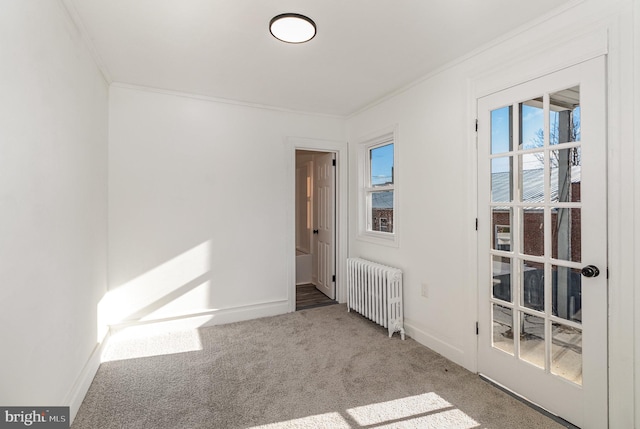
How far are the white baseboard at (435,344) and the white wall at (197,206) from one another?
61.7 inches

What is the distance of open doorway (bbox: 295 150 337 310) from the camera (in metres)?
4.35

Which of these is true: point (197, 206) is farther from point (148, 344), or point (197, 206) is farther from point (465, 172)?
point (465, 172)

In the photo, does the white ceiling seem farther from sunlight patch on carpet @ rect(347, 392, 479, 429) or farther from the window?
sunlight patch on carpet @ rect(347, 392, 479, 429)

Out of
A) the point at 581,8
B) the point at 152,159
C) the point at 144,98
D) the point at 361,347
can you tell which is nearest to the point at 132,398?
the point at 361,347

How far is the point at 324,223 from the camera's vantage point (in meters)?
4.62

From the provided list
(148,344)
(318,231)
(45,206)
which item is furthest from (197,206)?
(318,231)

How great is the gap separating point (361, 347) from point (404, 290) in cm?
75

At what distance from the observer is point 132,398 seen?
215 centimetres

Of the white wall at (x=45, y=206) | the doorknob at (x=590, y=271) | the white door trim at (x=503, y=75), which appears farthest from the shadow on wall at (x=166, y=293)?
the doorknob at (x=590, y=271)

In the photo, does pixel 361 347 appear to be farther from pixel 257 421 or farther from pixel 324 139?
pixel 324 139

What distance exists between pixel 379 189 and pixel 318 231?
4.74 ft

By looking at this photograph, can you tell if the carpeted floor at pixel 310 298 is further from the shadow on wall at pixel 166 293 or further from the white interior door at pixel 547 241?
the white interior door at pixel 547 241

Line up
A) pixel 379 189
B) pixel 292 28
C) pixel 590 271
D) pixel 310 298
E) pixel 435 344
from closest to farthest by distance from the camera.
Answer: pixel 590 271 < pixel 292 28 < pixel 435 344 < pixel 379 189 < pixel 310 298

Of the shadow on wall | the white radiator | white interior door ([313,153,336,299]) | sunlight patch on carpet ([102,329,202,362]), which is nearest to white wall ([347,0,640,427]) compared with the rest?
the white radiator
